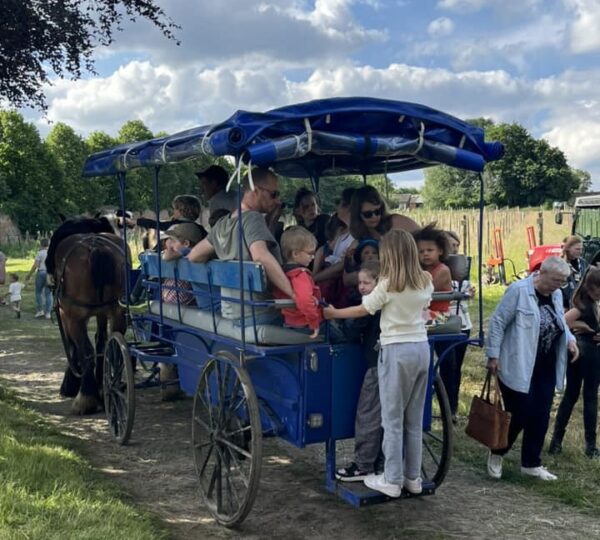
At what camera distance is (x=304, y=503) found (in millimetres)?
4887

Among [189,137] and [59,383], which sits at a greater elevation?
[189,137]

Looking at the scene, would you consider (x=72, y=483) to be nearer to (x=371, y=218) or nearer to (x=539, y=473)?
(x=371, y=218)

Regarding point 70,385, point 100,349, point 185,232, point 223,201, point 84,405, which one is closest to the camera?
point 185,232

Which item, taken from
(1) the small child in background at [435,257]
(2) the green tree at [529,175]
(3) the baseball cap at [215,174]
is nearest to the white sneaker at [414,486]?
(1) the small child in background at [435,257]

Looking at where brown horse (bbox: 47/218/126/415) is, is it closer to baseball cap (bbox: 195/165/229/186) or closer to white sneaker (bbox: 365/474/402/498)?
baseball cap (bbox: 195/165/229/186)

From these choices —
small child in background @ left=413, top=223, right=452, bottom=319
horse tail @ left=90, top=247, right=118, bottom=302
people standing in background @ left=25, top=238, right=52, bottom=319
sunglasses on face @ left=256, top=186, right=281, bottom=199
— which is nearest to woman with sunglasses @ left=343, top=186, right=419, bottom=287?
small child in background @ left=413, top=223, right=452, bottom=319

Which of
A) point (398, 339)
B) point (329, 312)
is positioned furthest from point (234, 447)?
point (398, 339)

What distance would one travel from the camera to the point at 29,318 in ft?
50.0

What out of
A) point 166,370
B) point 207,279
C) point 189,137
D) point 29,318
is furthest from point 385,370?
point 29,318

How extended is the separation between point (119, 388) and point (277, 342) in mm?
2796

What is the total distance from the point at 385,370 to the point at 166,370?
419 cm

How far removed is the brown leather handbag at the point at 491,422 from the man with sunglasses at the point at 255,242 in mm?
1875

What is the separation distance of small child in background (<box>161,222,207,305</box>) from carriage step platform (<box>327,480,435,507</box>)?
2074 millimetres

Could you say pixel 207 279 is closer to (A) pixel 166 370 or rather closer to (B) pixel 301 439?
(B) pixel 301 439
